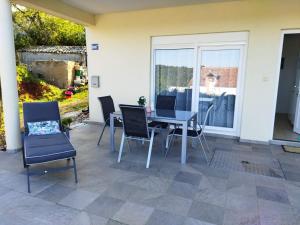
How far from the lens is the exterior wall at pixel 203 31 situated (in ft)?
14.4

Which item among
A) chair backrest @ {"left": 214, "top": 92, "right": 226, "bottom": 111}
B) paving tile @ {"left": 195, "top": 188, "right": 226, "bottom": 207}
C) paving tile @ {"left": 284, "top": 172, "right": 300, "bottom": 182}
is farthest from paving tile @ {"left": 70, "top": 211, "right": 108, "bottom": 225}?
chair backrest @ {"left": 214, "top": 92, "right": 226, "bottom": 111}

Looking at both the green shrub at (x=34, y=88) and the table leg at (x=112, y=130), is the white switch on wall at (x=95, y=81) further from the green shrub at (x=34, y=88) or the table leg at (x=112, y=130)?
the green shrub at (x=34, y=88)

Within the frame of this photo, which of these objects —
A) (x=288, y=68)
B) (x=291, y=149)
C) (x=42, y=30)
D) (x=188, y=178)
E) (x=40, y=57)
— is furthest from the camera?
(x=42, y=30)

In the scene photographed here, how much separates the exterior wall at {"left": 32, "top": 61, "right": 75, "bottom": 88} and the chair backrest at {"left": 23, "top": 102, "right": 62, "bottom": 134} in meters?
6.74

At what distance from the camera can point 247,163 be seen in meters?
3.73

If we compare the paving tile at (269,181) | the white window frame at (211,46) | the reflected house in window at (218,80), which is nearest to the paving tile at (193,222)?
the paving tile at (269,181)

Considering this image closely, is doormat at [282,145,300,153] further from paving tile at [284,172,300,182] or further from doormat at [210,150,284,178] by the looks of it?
paving tile at [284,172,300,182]

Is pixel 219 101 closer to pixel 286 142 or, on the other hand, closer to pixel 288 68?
pixel 286 142

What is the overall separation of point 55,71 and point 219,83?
304 inches

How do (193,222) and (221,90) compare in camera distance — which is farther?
(221,90)

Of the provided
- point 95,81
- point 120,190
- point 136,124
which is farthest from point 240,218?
point 95,81

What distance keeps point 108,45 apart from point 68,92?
442cm

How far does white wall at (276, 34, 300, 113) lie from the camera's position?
7039 mm

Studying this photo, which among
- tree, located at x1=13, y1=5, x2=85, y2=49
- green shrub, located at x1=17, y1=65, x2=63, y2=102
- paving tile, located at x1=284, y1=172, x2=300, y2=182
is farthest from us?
tree, located at x1=13, y1=5, x2=85, y2=49
